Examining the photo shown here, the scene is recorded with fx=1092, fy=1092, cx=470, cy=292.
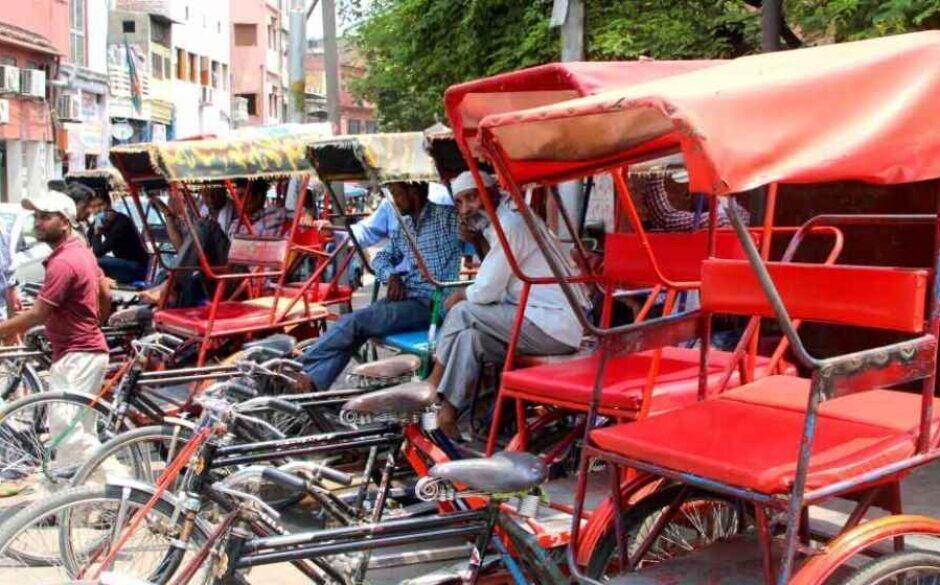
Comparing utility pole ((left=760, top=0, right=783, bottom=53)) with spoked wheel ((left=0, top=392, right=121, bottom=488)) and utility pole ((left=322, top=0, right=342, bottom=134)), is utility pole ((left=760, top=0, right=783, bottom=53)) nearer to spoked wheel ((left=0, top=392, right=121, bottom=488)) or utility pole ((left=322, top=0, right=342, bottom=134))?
spoked wheel ((left=0, top=392, right=121, bottom=488))

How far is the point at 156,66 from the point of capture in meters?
37.3

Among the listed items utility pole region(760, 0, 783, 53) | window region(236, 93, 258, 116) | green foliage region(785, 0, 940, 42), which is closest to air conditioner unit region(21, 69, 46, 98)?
green foliage region(785, 0, 940, 42)

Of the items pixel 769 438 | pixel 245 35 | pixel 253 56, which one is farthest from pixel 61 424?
pixel 245 35

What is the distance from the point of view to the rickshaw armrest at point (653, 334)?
12.1 feet

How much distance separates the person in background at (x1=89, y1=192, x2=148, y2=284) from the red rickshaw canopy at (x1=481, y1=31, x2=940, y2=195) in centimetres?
691

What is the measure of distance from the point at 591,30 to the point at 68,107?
70.8 ft

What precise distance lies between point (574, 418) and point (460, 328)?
0.69m

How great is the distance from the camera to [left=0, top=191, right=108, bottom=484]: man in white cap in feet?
16.8

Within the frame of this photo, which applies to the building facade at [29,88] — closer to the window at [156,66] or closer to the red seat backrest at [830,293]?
the window at [156,66]

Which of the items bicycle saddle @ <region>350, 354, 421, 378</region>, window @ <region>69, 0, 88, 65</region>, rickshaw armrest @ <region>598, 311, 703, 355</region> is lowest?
bicycle saddle @ <region>350, 354, 421, 378</region>

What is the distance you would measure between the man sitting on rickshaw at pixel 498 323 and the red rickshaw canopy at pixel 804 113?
1.92 metres

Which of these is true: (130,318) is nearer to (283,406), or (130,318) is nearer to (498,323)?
(283,406)

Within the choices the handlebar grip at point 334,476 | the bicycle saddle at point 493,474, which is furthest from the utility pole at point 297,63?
the bicycle saddle at point 493,474

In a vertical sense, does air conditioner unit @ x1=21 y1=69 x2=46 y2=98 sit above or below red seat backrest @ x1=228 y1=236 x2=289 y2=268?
above
